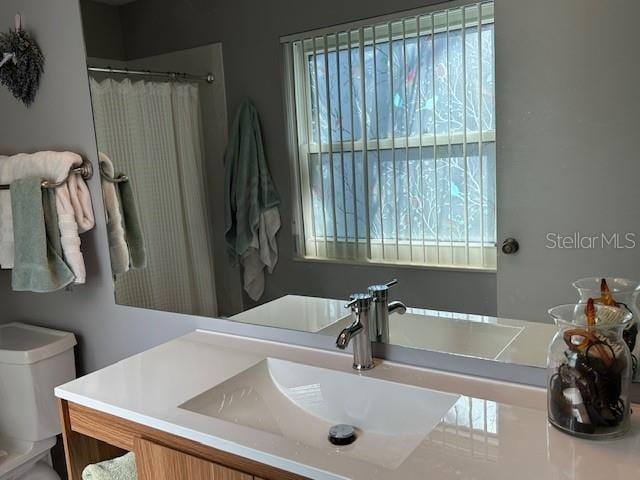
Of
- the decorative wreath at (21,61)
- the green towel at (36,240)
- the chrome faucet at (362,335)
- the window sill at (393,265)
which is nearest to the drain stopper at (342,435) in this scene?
the chrome faucet at (362,335)

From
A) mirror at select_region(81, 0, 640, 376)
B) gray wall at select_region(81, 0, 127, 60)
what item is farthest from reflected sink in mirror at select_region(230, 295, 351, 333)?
gray wall at select_region(81, 0, 127, 60)

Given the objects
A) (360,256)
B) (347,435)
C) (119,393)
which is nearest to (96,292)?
(119,393)

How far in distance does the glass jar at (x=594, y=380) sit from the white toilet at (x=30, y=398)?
5.27 ft

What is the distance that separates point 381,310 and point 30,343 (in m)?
1.28

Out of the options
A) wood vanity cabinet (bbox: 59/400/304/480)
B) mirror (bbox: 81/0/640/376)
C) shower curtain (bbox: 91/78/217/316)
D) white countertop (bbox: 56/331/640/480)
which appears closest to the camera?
white countertop (bbox: 56/331/640/480)

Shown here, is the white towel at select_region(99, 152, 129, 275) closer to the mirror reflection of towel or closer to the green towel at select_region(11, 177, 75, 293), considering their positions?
the green towel at select_region(11, 177, 75, 293)

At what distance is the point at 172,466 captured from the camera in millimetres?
1123

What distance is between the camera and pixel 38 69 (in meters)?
1.86

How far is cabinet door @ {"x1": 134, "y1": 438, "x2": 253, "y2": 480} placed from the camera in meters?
1.05

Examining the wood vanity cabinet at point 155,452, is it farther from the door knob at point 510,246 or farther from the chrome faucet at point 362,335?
the door knob at point 510,246

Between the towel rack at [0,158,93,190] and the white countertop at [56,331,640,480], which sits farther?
the towel rack at [0,158,93,190]

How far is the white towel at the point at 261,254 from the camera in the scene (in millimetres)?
1524

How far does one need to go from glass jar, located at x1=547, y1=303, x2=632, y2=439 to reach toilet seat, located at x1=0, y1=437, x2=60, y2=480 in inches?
68.1

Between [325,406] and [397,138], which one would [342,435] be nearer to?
[325,406]
